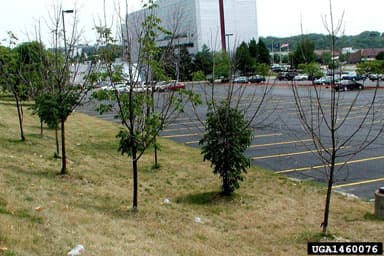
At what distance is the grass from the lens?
6.86 meters

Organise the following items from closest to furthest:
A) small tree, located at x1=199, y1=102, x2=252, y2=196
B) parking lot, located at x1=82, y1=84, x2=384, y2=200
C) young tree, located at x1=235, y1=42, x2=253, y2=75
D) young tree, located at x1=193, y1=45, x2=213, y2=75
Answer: small tree, located at x1=199, y1=102, x2=252, y2=196, parking lot, located at x1=82, y1=84, x2=384, y2=200, young tree, located at x1=235, y1=42, x2=253, y2=75, young tree, located at x1=193, y1=45, x2=213, y2=75

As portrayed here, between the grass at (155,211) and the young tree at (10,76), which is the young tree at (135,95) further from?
the young tree at (10,76)

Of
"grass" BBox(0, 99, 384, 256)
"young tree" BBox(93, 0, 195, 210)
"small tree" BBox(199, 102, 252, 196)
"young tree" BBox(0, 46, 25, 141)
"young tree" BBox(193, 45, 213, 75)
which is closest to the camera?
"grass" BBox(0, 99, 384, 256)

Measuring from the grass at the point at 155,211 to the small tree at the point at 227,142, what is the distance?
576 millimetres

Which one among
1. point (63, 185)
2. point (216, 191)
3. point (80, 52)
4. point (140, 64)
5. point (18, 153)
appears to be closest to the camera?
point (140, 64)

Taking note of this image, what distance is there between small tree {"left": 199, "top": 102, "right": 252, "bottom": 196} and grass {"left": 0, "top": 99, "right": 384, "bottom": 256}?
576mm

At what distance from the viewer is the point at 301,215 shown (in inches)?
389

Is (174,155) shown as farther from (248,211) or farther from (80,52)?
(248,211)

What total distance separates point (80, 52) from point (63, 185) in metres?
7.62

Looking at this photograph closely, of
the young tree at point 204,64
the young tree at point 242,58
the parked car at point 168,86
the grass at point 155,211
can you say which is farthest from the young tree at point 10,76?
the young tree at point 204,64

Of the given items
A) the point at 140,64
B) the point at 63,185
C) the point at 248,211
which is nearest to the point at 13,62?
the point at 63,185

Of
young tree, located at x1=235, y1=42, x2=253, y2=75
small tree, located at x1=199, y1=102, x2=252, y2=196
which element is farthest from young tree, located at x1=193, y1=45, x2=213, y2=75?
small tree, located at x1=199, y1=102, x2=252, y2=196

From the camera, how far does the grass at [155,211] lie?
6.86 m

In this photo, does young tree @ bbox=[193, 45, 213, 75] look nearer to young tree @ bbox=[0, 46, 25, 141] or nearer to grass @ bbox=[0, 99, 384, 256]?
young tree @ bbox=[0, 46, 25, 141]
